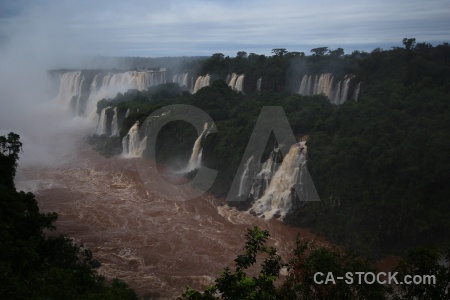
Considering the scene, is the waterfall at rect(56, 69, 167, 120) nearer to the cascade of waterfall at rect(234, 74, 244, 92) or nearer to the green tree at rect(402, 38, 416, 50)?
the cascade of waterfall at rect(234, 74, 244, 92)

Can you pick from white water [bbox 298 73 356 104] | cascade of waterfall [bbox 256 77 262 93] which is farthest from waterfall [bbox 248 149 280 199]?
cascade of waterfall [bbox 256 77 262 93]

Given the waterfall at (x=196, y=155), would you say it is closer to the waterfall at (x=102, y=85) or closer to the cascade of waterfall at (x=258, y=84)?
the cascade of waterfall at (x=258, y=84)

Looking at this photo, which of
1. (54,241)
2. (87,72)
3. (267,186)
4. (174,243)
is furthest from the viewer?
(87,72)

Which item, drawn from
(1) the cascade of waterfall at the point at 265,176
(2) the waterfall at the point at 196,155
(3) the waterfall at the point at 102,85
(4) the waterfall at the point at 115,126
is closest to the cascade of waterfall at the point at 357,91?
(1) the cascade of waterfall at the point at 265,176

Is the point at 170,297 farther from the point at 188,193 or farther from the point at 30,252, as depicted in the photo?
the point at 188,193

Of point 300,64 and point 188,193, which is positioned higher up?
point 300,64

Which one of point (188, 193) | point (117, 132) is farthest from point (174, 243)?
point (117, 132)

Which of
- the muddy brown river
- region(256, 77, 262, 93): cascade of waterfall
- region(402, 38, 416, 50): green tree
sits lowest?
the muddy brown river
